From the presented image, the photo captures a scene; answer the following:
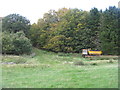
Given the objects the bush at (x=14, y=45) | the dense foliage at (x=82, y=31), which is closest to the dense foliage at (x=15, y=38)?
the bush at (x=14, y=45)

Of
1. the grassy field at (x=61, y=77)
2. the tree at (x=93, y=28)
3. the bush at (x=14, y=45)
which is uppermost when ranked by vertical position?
the tree at (x=93, y=28)

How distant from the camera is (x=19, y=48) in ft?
84.2

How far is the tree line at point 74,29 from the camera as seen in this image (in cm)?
2834

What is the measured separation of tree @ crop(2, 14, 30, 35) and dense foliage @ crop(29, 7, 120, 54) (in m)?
2.20

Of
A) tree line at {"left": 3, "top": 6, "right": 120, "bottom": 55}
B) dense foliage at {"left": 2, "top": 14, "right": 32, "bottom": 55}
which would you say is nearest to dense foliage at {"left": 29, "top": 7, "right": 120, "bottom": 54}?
tree line at {"left": 3, "top": 6, "right": 120, "bottom": 55}

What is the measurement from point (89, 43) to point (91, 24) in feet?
12.5

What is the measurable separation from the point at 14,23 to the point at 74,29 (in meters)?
12.6

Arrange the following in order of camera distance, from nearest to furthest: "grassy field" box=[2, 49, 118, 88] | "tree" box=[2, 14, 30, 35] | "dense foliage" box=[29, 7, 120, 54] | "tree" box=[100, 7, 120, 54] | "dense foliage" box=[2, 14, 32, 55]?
"grassy field" box=[2, 49, 118, 88]
"dense foliage" box=[2, 14, 32, 55]
"tree" box=[100, 7, 120, 54]
"dense foliage" box=[29, 7, 120, 54]
"tree" box=[2, 14, 30, 35]

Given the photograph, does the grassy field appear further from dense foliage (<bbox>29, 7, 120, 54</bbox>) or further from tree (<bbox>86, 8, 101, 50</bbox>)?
tree (<bbox>86, 8, 101, 50</bbox>)

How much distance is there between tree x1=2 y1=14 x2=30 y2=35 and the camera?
1330 inches

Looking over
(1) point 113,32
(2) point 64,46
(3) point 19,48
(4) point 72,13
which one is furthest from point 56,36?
(1) point 113,32

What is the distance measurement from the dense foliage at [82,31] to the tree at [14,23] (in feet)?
7.23

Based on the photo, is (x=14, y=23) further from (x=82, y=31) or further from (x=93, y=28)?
(x=93, y=28)

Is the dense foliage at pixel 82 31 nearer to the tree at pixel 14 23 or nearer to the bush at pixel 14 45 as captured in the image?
the tree at pixel 14 23
